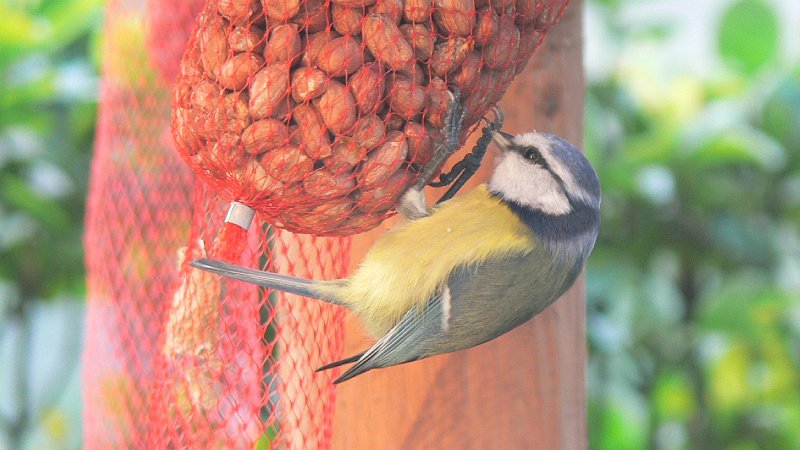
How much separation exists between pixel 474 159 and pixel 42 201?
1.10 m

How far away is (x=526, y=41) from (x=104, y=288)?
748mm

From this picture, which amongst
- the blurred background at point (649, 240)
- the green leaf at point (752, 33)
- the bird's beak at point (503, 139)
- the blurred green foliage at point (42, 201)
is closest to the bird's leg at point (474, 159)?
the bird's beak at point (503, 139)

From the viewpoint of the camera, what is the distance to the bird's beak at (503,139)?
853 millimetres

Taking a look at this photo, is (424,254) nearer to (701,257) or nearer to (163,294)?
(163,294)

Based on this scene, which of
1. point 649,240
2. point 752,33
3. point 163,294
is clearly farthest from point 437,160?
point 752,33

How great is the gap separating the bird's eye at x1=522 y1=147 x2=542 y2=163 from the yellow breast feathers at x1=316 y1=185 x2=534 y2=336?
0.06 m

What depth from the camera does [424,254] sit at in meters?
0.86

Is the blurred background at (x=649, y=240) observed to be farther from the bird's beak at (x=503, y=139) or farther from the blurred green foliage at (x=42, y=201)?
the bird's beak at (x=503, y=139)

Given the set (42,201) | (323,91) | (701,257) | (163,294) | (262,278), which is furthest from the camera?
(701,257)

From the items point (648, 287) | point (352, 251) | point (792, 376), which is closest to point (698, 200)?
point (648, 287)

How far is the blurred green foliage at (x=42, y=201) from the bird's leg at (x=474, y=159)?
40.3 inches

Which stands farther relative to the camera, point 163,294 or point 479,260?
point 163,294

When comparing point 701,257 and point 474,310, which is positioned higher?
point 701,257

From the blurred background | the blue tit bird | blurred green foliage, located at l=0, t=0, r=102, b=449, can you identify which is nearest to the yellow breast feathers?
the blue tit bird
